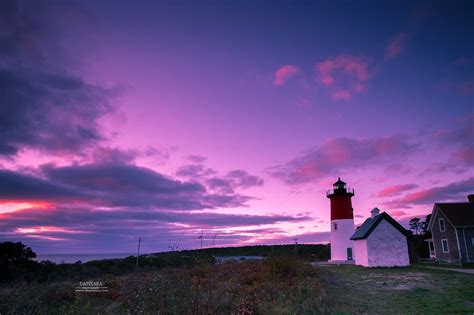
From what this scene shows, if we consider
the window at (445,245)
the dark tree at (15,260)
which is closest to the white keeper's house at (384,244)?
the window at (445,245)

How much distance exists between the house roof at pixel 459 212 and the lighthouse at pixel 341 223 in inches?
400

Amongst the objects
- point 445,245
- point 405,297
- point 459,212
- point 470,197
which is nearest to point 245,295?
point 405,297

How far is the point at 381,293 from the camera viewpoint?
44.9ft

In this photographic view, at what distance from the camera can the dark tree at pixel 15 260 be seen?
18547 millimetres

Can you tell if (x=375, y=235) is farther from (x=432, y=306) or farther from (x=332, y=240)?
(x=432, y=306)

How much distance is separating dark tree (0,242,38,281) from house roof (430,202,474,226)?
38.6 meters

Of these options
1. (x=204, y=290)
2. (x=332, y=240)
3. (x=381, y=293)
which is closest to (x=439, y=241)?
(x=332, y=240)

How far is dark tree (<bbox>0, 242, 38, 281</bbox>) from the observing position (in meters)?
18.5

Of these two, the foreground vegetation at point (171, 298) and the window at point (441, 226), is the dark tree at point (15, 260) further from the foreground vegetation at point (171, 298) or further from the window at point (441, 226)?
the window at point (441, 226)

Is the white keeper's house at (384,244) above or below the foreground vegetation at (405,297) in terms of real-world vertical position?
above

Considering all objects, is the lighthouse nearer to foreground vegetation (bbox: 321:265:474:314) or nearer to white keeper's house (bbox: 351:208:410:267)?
white keeper's house (bbox: 351:208:410:267)

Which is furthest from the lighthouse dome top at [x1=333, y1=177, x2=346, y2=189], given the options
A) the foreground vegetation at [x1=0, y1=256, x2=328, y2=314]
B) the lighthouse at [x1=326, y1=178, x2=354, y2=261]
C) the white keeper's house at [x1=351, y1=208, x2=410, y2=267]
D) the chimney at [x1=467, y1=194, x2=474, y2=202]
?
the foreground vegetation at [x1=0, y1=256, x2=328, y2=314]

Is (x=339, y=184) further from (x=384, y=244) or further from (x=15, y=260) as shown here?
(x=15, y=260)

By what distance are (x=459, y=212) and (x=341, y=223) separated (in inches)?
509
